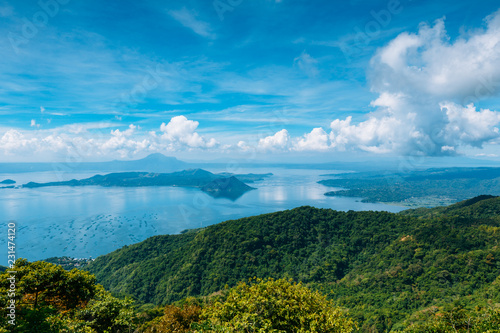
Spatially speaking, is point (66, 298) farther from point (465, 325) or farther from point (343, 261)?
point (343, 261)

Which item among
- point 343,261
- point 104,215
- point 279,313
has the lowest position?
point 104,215

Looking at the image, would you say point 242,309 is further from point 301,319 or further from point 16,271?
point 16,271

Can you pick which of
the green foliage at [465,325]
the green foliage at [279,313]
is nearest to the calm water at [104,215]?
the green foliage at [279,313]

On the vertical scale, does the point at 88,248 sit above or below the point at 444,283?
below

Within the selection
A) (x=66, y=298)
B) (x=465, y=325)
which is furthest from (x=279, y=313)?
(x=465, y=325)

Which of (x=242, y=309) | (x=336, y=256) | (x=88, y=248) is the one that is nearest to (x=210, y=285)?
(x=336, y=256)

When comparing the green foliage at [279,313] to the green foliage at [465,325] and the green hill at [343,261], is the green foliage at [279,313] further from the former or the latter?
the green hill at [343,261]

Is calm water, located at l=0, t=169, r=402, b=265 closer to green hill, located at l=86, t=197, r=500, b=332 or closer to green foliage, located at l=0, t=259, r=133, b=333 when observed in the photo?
green hill, located at l=86, t=197, r=500, b=332

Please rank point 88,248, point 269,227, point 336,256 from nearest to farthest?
point 336,256 → point 269,227 → point 88,248
